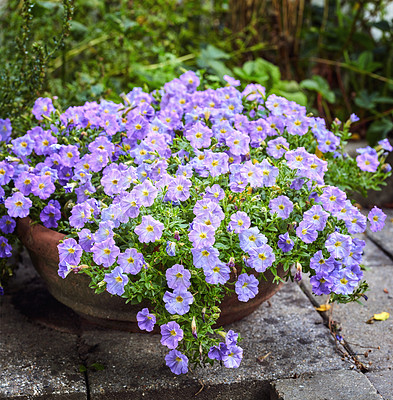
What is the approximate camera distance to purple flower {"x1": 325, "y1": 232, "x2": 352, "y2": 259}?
1.44 meters

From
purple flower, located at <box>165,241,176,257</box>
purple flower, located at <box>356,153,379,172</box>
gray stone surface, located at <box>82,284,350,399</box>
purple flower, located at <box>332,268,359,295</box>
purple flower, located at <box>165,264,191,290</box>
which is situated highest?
purple flower, located at <box>356,153,379,172</box>

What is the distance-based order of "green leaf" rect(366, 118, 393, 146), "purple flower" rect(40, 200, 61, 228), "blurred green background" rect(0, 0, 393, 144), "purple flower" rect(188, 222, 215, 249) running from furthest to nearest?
"green leaf" rect(366, 118, 393, 146)
"blurred green background" rect(0, 0, 393, 144)
"purple flower" rect(40, 200, 61, 228)
"purple flower" rect(188, 222, 215, 249)

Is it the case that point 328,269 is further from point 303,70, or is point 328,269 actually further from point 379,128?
point 303,70

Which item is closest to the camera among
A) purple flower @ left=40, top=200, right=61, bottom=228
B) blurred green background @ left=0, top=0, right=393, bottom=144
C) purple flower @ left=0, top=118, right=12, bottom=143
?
purple flower @ left=40, top=200, right=61, bottom=228

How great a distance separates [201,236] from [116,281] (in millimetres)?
251

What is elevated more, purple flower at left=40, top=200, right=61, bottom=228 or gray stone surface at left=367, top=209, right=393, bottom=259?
purple flower at left=40, top=200, right=61, bottom=228

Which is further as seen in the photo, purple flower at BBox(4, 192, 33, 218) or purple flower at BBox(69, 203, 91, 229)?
A: purple flower at BBox(4, 192, 33, 218)

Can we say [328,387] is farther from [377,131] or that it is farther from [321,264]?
[377,131]

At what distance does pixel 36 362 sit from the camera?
64.1 inches

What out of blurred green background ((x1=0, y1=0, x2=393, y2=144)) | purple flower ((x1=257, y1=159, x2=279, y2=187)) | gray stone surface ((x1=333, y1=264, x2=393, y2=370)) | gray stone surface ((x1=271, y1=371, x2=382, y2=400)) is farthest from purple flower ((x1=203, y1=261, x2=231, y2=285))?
blurred green background ((x1=0, y1=0, x2=393, y2=144))

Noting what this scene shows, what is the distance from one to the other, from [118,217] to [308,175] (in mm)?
567

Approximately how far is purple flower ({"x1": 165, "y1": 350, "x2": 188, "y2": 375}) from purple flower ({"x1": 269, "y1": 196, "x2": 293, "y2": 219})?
46 centimetres

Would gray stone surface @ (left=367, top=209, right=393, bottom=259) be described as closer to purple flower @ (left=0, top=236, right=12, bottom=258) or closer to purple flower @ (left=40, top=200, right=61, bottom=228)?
purple flower @ (left=40, top=200, right=61, bottom=228)

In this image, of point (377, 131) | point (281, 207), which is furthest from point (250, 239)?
point (377, 131)
